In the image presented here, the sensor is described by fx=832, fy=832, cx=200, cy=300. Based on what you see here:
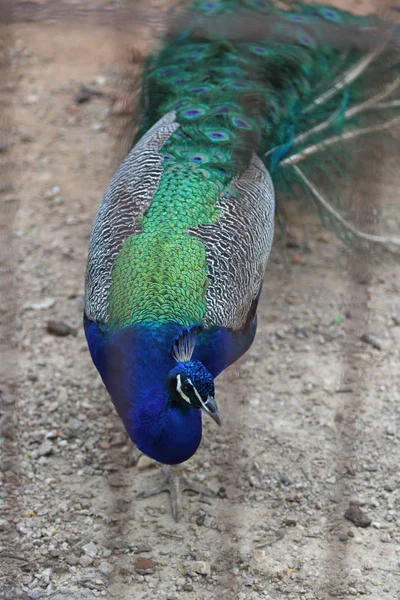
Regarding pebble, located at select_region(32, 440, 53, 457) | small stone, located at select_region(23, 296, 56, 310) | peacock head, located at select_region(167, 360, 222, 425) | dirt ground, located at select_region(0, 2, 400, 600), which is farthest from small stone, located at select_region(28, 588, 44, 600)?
small stone, located at select_region(23, 296, 56, 310)

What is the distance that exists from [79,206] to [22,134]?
0.89 metres

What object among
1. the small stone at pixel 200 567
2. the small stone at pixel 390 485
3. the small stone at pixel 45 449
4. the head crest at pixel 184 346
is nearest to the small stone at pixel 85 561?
the small stone at pixel 200 567

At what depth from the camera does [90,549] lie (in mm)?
3340

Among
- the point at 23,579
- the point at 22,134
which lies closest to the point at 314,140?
the point at 22,134

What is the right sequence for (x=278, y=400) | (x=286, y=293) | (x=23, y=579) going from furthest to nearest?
1. (x=286, y=293)
2. (x=278, y=400)
3. (x=23, y=579)

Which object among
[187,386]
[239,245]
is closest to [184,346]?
[187,386]

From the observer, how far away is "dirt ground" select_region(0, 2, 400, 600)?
10.8 ft

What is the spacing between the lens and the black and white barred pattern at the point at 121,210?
3449 mm

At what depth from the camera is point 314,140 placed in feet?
14.6

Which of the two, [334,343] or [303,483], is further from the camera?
[334,343]

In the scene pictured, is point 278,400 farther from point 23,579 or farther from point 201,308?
point 23,579

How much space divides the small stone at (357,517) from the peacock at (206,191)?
69 cm

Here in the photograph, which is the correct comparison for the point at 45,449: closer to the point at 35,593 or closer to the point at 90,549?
the point at 90,549

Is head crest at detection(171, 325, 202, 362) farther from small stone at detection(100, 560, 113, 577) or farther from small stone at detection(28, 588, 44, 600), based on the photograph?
small stone at detection(28, 588, 44, 600)
